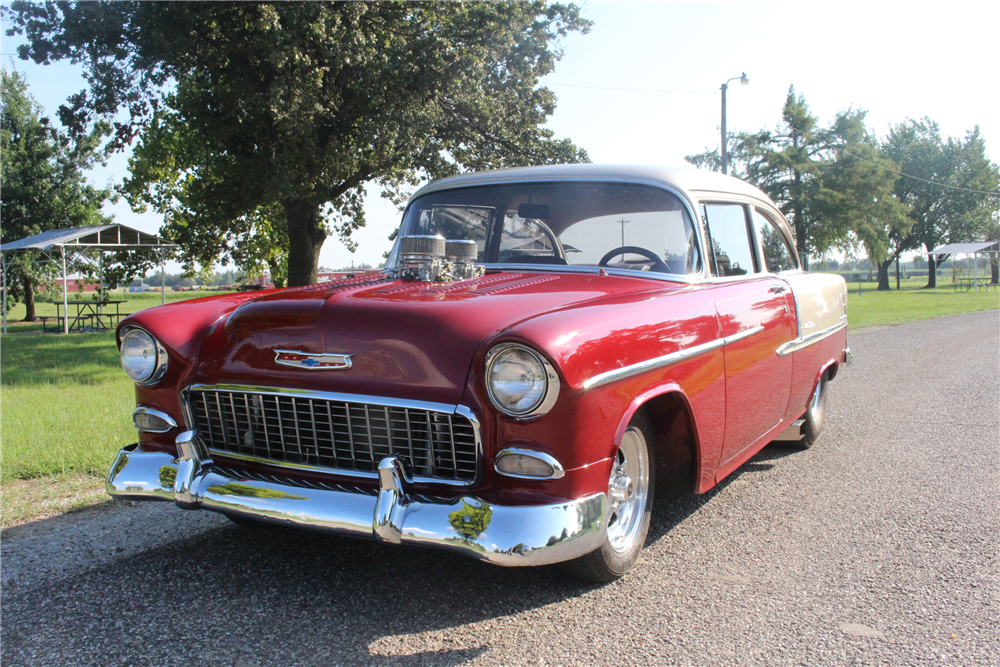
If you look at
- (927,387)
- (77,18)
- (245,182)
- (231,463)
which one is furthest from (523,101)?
(231,463)

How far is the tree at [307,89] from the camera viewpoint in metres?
11.6

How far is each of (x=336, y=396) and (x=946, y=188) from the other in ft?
181

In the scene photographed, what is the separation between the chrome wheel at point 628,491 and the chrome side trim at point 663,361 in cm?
27

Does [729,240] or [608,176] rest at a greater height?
[608,176]

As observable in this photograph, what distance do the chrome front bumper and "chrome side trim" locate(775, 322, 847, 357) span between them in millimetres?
1891

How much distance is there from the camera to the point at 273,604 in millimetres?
2578

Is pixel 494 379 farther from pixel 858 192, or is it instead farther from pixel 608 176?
pixel 858 192

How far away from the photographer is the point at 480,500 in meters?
2.26

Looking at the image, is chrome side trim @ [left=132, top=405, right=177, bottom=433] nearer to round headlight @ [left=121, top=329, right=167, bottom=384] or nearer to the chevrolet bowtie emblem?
round headlight @ [left=121, top=329, right=167, bottom=384]

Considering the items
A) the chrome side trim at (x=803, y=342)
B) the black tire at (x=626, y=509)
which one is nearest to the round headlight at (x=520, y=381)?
the black tire at (x=626, y=509)

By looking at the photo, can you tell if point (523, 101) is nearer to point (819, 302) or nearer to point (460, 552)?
point (819, 302)

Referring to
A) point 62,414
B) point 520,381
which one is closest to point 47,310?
point 62,414

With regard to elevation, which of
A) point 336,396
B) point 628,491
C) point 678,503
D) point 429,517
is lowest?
point 678,503

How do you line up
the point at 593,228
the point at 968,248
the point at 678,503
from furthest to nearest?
the point at 968,248 → the point at 678,503 → the point at 593,228
